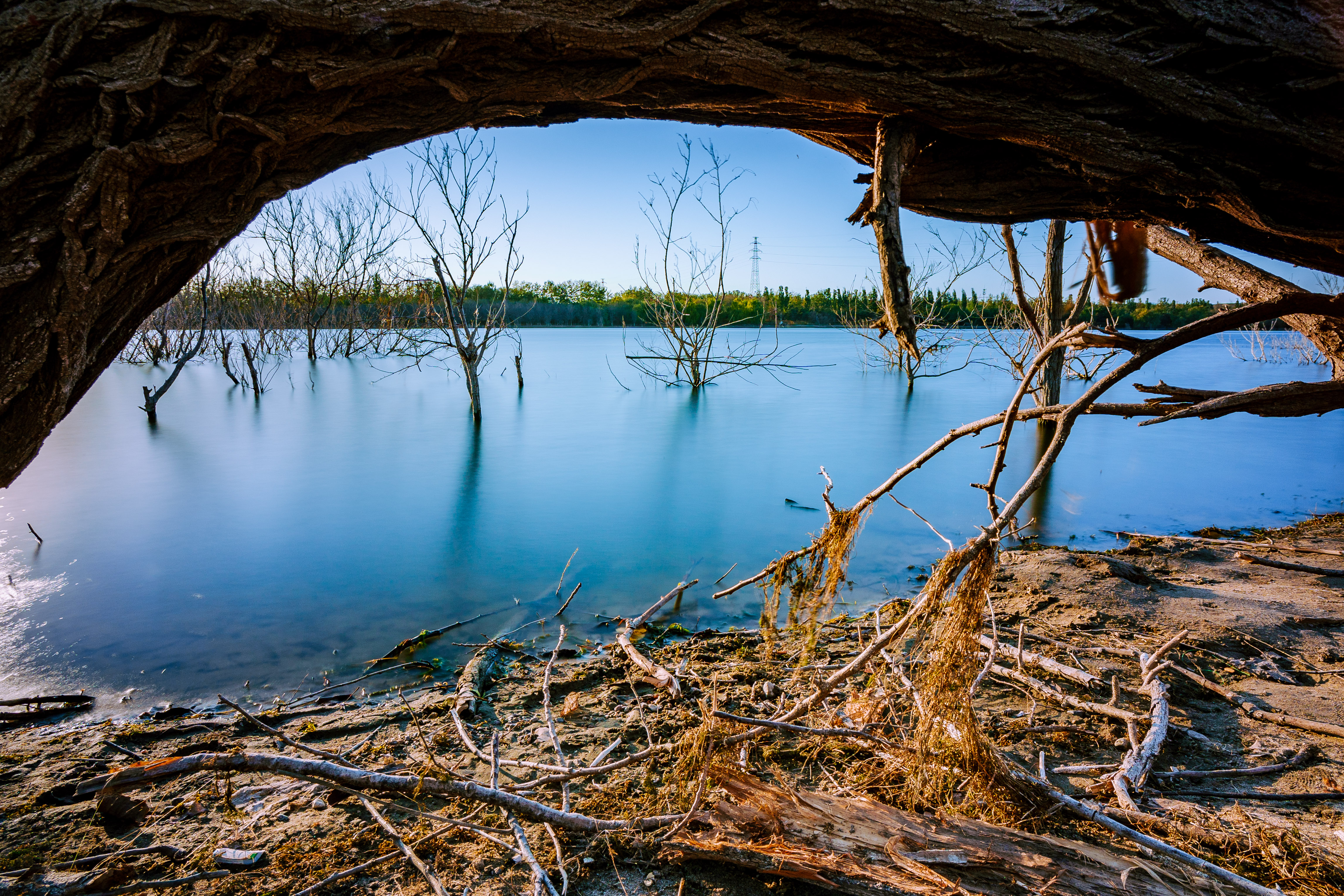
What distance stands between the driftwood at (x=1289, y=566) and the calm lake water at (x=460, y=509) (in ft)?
4.17

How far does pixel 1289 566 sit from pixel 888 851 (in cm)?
447

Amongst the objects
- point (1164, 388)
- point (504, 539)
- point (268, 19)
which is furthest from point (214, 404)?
point (1164, 388)

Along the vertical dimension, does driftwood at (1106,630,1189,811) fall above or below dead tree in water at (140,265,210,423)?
below

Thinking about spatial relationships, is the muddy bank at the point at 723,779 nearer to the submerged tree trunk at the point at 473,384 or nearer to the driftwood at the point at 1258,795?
the driftwood at the point at 1258,795

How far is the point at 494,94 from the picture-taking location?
5.83 feet

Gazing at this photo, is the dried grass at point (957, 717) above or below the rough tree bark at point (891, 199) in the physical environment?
below

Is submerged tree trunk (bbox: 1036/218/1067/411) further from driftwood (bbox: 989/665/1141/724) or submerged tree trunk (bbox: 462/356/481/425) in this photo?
submerged tree trunk (bbox: 462/356/481/425)

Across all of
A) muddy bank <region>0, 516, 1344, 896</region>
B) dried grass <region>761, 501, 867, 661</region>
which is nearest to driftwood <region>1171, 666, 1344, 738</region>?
muddy bank <region>0, 516, 1344, 896</region>

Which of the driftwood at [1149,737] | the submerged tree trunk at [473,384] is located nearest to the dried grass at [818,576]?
the driftwood at [1149,737]

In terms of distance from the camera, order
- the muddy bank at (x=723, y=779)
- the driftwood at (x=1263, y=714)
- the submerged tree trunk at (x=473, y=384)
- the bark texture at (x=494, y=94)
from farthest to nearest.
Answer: the submerged tree trunk at (x=473, y=384) < the driftwood at (x=1263, y=714) < the muddy bank at (x=723, y=779) < the bark texture at (x=494, y=94)

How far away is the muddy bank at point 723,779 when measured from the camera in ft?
5.63

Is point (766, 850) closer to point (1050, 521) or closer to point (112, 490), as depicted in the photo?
point (1050, 521)

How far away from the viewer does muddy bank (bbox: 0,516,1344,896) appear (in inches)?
67.5

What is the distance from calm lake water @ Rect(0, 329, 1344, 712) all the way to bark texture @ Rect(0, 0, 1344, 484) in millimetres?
2409
